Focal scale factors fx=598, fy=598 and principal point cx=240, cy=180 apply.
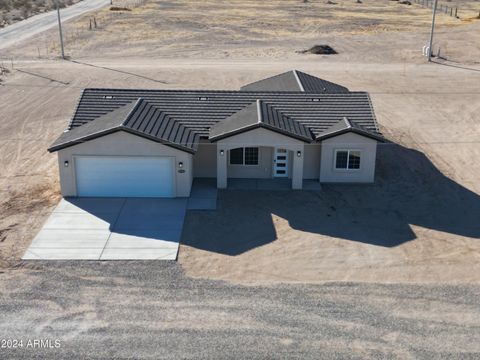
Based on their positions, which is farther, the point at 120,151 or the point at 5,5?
the point at 5,5

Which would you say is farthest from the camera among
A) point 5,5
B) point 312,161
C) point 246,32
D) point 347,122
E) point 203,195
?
point 5,5

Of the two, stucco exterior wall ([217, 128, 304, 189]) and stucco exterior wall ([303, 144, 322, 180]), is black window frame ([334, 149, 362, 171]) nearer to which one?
stucco exterior wall ([303, 144, 322, 180])

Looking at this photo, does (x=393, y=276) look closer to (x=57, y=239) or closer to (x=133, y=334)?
(x=133, y=334)

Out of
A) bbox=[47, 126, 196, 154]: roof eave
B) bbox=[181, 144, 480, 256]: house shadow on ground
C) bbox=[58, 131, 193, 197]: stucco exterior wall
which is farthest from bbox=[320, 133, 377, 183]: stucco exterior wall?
bbox=[47, 126, 196, 154]: roof eave

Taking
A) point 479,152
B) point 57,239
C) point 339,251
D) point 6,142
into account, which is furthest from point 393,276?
point 6,142

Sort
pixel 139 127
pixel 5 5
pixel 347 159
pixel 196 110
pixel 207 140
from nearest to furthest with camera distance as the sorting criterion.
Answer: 1. pixel 139 127
2. pixel 207 140
3. pixel 347 159
4. pixel 196 110
5. pixel 5 5

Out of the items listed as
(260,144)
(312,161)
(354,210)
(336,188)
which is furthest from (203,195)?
(354,210)

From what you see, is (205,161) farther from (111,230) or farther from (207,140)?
(111,230)
